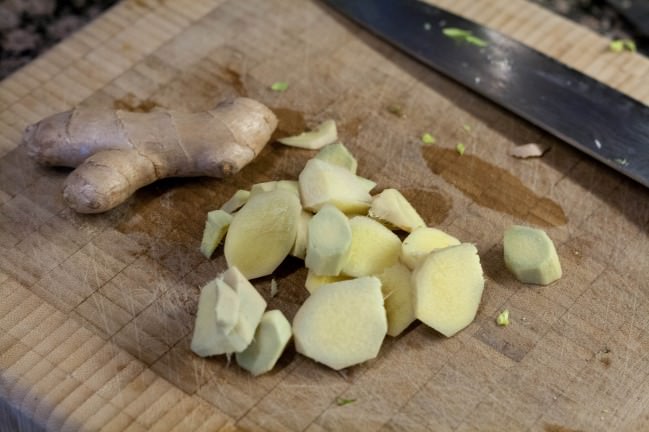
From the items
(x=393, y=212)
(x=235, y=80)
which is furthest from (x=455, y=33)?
(x=393, y=212)

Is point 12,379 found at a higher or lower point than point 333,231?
lower

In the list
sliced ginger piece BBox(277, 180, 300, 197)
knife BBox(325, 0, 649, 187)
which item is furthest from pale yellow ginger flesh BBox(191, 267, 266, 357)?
knife BBox(325, 0, 649, 187)

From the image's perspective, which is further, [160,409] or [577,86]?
[577,86]

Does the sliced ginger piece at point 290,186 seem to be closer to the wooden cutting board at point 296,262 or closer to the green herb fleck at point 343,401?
the wooden cutting board at point 296,262

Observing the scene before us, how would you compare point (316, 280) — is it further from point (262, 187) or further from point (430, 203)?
point (430, 203)

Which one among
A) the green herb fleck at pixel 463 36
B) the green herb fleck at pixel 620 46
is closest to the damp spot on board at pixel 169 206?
the green herb fleck at pixel 463 36

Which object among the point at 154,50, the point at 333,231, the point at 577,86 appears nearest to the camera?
the point at 333,231

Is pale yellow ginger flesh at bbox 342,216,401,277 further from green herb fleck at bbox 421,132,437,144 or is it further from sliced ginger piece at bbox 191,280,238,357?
green herb fleck at bbox 421,132,437,144

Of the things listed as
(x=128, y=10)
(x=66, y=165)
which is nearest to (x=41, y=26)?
(x=128, y=10)

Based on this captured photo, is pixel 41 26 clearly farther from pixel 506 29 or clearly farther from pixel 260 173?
pixel 506 29
